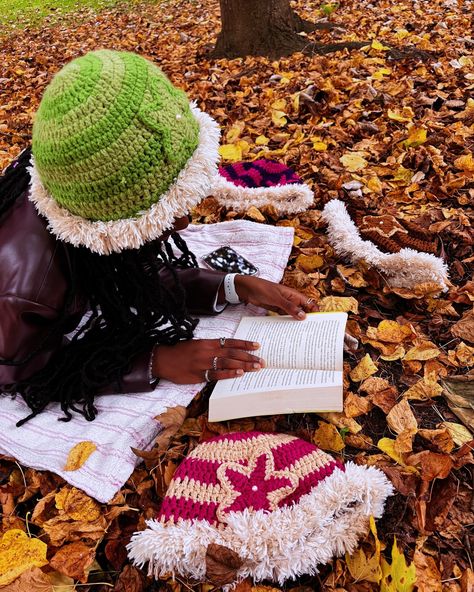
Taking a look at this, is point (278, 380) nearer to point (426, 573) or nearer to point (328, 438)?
point (328, 438)

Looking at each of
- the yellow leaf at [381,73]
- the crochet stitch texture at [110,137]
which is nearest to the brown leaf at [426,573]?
the crochet stitch texture at [110,137]

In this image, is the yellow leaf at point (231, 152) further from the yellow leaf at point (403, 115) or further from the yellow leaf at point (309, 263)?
the yellow leaf at point (309, 263)

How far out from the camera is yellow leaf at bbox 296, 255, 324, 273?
7.88 feet

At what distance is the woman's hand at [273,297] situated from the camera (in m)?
2.01

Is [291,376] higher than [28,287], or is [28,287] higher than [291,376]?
[28,287]

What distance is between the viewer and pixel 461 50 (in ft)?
13.1

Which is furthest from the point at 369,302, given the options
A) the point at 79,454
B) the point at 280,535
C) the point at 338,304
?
the point at 79,454

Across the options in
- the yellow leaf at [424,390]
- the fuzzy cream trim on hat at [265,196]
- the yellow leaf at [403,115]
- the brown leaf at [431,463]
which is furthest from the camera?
the yellow leaf at [403,115]

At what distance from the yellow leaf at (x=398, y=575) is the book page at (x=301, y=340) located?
0.61 metres

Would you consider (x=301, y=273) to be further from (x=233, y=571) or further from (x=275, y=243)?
(x=233, y=571)

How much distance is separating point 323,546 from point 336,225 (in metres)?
1.52

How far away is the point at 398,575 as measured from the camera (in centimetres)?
125

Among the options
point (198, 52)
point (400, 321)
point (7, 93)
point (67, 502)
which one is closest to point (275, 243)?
point (400, 321)

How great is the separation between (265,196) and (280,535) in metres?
1.87
